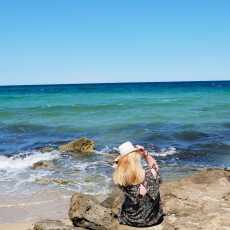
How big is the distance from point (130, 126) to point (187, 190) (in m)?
15.9

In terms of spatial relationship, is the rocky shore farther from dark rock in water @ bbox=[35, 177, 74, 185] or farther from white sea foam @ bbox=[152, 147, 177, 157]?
white sea foam @ bbox=[152, 147, 177, 157]

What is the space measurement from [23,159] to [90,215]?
8.56 metres

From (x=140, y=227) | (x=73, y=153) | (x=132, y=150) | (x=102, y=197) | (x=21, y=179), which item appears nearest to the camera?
(x=132, y=150)

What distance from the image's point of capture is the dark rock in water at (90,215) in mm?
7255

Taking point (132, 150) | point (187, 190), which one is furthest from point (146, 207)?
point (187, 190)

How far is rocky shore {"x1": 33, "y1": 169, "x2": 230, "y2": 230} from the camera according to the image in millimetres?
7141

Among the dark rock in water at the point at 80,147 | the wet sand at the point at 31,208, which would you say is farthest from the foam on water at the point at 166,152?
the wet sand at the point at 31,208

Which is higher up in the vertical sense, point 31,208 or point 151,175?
point 151,175

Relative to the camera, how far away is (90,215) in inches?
291

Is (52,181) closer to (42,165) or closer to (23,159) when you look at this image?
(42,165)

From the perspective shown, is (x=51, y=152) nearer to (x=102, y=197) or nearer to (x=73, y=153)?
(x=73, y=153)

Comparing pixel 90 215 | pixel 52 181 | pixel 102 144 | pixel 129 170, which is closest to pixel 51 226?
pixel 90 215

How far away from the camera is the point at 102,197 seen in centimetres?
1033

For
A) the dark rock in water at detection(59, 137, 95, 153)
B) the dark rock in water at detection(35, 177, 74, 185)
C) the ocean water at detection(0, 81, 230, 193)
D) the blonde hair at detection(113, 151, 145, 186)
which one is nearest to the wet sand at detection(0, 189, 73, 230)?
the ocean water at detection(0, 81, 230, 193)
